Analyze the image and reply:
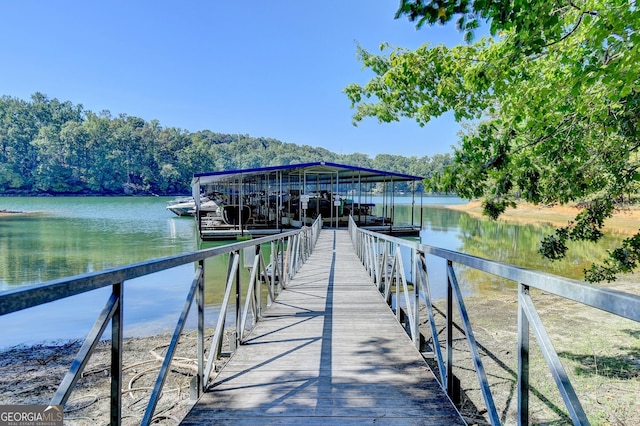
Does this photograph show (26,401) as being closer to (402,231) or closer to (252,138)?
(402,231)

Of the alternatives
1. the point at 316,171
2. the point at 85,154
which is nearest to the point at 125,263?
the point at 316,171

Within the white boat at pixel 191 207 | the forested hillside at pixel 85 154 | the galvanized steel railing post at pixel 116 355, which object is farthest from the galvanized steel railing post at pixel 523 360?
the forested hillside at pixel 85 154

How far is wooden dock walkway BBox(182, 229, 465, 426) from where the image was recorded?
2.16 meters

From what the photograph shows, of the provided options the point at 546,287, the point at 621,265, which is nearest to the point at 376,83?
the point at 621,265

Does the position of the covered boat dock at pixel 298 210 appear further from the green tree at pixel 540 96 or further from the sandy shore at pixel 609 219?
the green tree at pixel 540 96

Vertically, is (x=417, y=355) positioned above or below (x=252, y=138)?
below

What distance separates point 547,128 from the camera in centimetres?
444

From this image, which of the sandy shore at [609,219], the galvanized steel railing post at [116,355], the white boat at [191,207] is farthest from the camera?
the white boat at [191,207]

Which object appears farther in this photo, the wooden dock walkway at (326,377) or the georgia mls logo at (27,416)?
the wooden dock walkway at (326,377)

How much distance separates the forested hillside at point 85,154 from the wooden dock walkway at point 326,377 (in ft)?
238

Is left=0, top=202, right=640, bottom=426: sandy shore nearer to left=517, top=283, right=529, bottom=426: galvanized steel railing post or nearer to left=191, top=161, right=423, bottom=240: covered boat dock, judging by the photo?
left=517, top=283, right=529, bottom=426: galvanized steel railing post

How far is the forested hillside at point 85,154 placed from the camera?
77625 millimetres

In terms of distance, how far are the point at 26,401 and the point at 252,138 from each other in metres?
192

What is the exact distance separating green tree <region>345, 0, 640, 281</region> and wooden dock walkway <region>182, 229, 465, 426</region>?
2.42m
